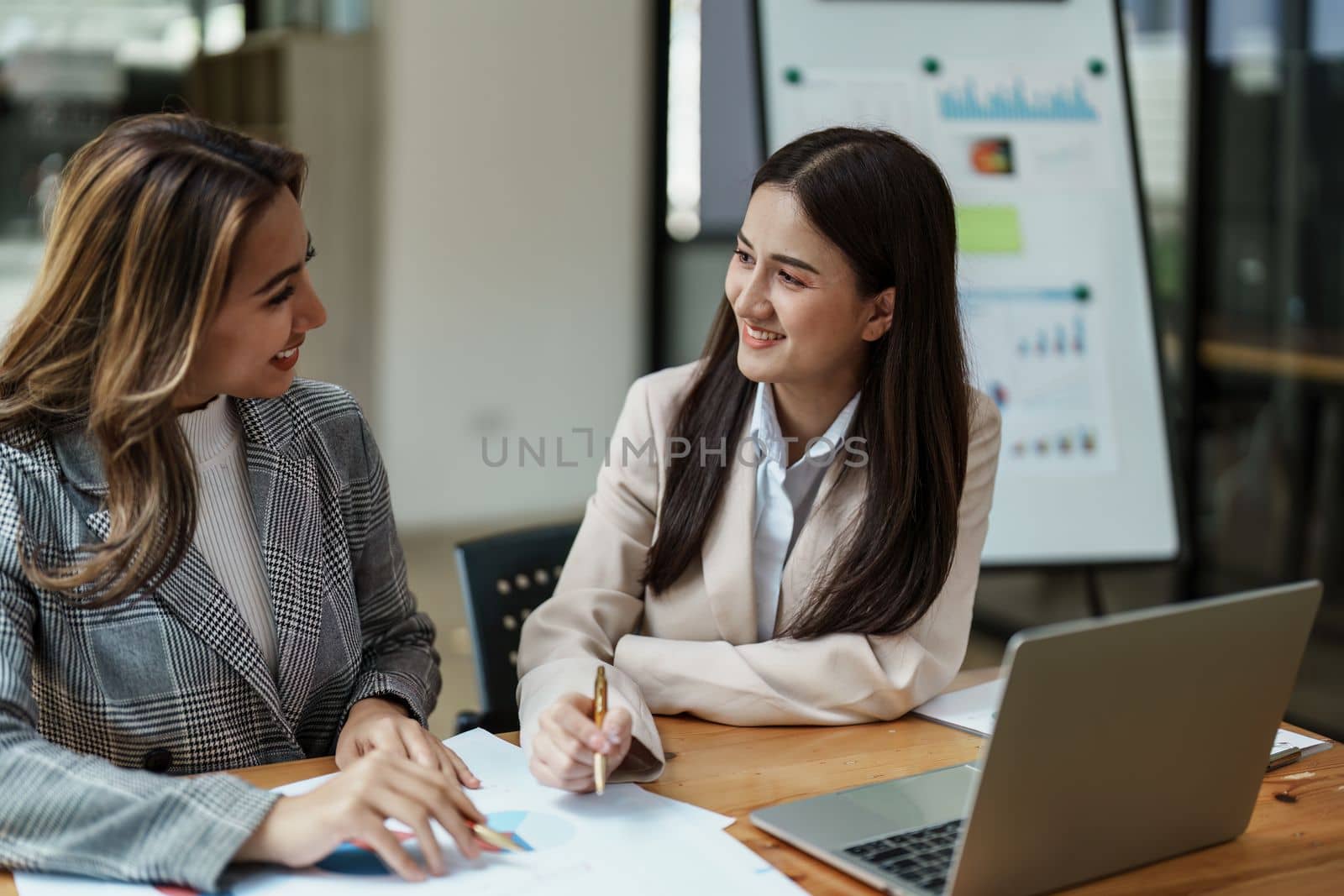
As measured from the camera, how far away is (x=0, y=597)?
119 centimetres

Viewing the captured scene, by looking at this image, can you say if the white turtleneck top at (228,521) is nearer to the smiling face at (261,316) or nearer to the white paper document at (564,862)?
the smiling face at (261,316)

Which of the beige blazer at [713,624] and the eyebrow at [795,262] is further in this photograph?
the eyebrow at [795,262]

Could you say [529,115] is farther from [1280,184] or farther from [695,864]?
[695,864]

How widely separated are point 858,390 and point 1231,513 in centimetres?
254

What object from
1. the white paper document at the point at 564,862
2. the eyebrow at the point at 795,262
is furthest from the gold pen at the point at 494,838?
the eyebrow at the point at 795,262

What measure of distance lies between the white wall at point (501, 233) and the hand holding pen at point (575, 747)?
3.55m

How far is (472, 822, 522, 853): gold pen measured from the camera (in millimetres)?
1095

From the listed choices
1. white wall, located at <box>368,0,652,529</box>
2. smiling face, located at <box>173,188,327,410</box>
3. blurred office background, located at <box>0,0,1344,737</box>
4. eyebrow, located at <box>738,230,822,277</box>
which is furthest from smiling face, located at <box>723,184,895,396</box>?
white wall, located at <box>368,0,652,529</box>

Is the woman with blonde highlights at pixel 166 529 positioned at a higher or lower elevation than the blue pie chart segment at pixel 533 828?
higher

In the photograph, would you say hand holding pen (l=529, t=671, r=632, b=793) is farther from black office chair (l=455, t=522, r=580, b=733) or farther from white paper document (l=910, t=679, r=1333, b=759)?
black office chair (l=455, t=522, r=580, b=733)

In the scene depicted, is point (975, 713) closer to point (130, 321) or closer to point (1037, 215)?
point (130, 321)

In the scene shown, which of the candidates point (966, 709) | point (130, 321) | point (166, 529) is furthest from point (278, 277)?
point (966, 709)

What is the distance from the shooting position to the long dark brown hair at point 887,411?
1558mm

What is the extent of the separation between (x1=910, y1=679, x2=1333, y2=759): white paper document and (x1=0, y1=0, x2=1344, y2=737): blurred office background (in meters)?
2.37
